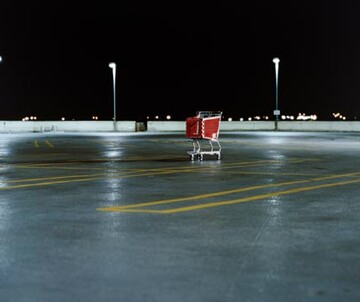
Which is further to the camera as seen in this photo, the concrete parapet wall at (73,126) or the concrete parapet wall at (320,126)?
the concrete parapet wall at (73,126)

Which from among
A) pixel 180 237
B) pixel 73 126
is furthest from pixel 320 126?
pixel 180 237

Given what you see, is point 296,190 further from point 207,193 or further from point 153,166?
point 153,166

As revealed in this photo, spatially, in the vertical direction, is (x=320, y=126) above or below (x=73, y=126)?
below

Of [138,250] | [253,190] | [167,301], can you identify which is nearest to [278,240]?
[138,250]

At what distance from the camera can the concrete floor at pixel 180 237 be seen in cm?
513

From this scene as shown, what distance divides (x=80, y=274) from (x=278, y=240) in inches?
90.6

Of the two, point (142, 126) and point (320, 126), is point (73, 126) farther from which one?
point (320, 126)

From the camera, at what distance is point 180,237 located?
23.5 ft

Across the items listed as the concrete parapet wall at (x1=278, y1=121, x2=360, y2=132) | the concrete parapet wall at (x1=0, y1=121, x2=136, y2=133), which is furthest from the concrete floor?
the concrete parapet wall at (x1=0, y1=121, x2=136, y2=133)

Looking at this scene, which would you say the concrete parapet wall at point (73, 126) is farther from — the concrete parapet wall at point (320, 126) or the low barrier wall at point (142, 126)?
the concrete parapet wall at point (320, 126)

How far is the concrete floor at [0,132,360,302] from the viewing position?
16.8 ft

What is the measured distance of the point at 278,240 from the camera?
698 centimetres

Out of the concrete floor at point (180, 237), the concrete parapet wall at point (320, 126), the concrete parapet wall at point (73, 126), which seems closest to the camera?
the concrete floor at point (180, 237)

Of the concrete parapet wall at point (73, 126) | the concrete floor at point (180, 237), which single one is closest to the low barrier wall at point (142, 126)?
the concrete parapet wall at point (73, 126)
